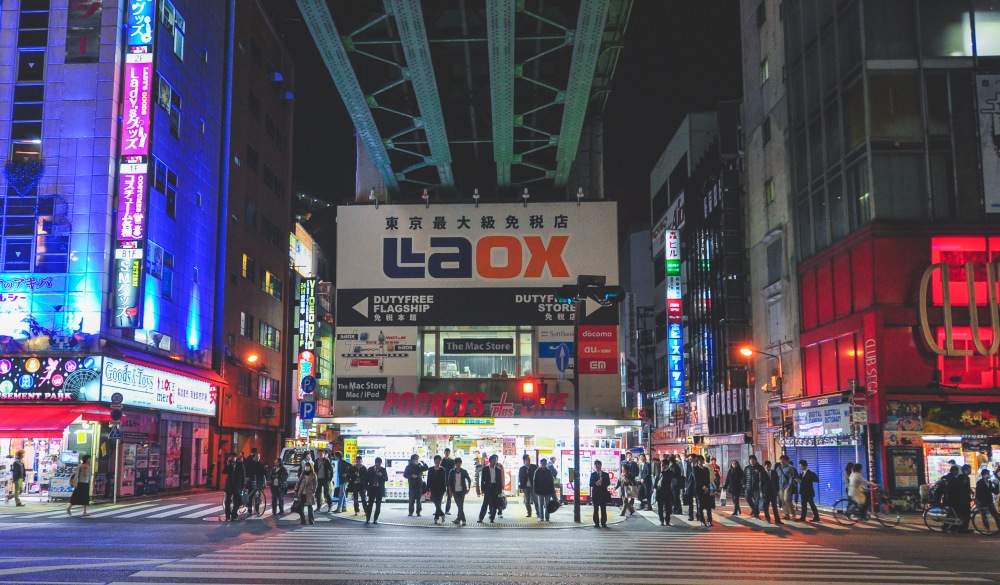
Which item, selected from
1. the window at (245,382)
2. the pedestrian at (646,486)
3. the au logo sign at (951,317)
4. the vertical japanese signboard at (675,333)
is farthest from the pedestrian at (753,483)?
the window at (245,382)

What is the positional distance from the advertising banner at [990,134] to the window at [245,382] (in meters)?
40.3

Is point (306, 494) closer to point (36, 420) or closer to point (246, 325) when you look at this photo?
point (36, 420)

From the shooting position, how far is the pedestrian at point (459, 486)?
24.6 metres

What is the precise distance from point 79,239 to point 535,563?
26583 mm

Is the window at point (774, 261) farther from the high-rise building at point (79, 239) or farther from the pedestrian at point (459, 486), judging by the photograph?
the high-rise building at point (79, 239)

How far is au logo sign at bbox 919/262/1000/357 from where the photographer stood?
98.9ft

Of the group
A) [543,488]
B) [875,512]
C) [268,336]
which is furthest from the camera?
[268,336]

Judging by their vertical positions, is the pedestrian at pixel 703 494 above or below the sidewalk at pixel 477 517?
above

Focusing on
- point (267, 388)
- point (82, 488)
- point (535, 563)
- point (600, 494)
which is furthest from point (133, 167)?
point (267, 388)

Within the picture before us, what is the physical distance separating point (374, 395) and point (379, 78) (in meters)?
11.9

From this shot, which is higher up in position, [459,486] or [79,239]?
[79,239]

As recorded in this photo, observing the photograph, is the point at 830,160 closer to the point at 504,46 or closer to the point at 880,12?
the point at 880,12

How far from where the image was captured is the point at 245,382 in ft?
181

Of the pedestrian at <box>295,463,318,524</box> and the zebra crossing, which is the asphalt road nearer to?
the zebra crossing
